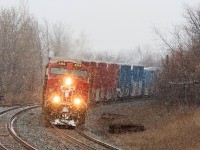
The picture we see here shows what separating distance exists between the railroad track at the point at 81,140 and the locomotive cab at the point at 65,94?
57 cm

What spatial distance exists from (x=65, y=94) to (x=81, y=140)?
327 centimetres

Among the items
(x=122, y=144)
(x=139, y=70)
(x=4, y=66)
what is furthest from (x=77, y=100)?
(x=4, y=66)

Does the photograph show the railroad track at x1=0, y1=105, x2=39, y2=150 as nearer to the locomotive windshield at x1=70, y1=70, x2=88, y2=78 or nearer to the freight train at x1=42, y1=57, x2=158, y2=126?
the freight train at x1=42, y1=57, x2=158, y2=126

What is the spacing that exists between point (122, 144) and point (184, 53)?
13.1 m

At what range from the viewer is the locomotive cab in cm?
1906

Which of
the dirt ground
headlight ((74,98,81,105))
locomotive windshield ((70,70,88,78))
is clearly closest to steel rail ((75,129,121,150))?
the dirt ground

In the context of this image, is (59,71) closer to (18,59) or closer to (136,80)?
(136,80)

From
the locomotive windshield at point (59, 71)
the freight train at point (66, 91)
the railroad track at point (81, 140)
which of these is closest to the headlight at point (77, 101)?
the freight train at point (66, 91)

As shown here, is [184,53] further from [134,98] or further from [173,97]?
[134,98]

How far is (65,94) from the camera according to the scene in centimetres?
1922

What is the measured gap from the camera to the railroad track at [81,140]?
48.8ft

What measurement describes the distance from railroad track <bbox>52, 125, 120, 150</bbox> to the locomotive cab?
1.86 feet

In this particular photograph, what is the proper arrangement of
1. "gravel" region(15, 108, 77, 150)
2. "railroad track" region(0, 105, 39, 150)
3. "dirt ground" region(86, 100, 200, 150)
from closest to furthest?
"railroad track" region(0, 105, 39, 150)
"gravel" region(15, 108, 77, 150)
"dirt ground" region(86, 100, 200, 150)

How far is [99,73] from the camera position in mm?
30516
